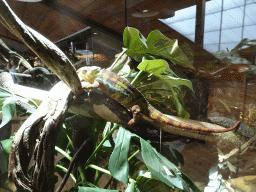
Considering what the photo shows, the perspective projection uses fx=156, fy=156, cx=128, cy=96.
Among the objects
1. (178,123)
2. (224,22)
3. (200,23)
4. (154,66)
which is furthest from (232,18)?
(178,123)

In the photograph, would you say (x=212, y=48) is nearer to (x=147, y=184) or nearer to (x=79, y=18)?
(x=147, y=184)

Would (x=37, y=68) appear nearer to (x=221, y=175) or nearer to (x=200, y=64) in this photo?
(x=200, y=64)

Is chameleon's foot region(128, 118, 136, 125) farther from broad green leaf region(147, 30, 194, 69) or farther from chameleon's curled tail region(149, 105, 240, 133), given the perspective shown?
broad green leaf region(147, 30, 194, 69)

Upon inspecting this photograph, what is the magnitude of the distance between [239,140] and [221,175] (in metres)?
0.26

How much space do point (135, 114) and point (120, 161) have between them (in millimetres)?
237

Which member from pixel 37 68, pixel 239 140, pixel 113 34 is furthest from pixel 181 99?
pixel 37 68

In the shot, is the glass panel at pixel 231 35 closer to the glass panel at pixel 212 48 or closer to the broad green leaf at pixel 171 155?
the glass panel at pixel 212 48

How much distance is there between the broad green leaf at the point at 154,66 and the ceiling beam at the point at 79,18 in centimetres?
36

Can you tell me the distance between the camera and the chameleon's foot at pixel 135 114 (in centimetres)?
74

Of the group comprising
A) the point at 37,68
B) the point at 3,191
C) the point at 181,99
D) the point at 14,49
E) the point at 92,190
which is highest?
the point at 14,49

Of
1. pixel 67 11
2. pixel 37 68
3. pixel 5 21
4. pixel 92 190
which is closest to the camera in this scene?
pixel 5 21

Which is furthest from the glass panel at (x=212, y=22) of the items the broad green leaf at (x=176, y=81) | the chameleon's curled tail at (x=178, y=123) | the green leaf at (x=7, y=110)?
the green leaf at (x=7, y=110)

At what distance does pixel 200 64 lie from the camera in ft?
2.68

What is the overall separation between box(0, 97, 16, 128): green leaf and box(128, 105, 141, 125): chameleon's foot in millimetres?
504
